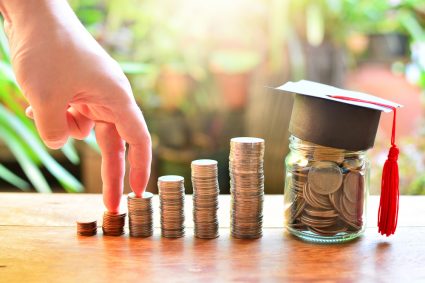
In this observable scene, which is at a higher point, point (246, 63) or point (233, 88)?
point (246, 63)

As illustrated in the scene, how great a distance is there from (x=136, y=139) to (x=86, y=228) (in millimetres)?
167

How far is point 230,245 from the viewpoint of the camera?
2.98ft

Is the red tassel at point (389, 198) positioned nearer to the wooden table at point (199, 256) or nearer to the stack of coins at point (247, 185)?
the wooden table at point (199, 256)

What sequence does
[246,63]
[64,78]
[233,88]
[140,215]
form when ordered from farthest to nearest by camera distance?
[233,88]
[246,63]
[140,215]
[64,78]

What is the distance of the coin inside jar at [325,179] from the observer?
2.83 ft

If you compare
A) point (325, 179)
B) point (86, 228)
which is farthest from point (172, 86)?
point (325, 179)

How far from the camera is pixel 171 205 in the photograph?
0.93m

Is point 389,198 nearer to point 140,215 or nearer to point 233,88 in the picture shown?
point 140,215

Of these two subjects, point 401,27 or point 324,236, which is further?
point 401,27

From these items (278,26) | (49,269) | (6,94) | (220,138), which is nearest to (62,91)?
(49,269)

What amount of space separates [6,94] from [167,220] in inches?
32.2

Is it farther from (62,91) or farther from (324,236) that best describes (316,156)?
(62,91)

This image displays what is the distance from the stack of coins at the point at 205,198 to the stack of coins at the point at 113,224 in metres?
0.12

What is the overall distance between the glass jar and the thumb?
0.35 metres
